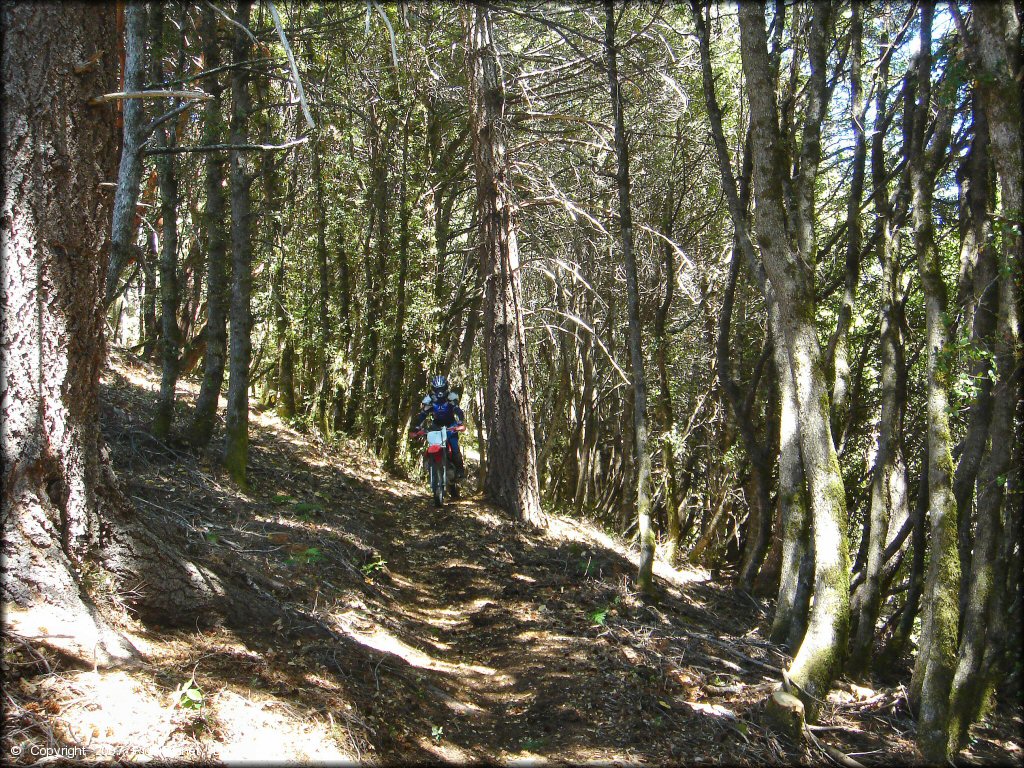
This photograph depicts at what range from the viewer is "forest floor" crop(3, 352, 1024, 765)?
11.0 feet

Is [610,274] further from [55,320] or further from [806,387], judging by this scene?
[55,320]

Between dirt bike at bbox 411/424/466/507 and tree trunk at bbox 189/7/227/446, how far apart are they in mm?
3507

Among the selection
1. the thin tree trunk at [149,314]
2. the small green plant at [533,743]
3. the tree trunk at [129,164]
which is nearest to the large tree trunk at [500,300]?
the tree trunk at [129,164]

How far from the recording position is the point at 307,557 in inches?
268

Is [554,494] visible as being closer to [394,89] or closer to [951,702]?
[394,89]

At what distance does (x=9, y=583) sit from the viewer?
10.9 feet

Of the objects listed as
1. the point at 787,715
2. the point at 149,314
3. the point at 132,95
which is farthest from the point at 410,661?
the point at 149,314

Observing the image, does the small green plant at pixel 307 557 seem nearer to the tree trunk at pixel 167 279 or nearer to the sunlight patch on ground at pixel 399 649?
the sunlight patch on ground at pixel 399 649

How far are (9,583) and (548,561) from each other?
659 centimetres

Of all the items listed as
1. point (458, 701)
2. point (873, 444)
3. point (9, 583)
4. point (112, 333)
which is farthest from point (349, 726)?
point (112, 333)

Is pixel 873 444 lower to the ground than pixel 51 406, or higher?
higher

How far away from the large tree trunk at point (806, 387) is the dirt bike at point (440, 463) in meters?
6.50

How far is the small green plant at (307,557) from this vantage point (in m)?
6.52

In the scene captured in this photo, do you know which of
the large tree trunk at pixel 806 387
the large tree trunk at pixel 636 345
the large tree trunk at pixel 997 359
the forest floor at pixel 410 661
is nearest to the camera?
the forest floor at pixel 410 661
